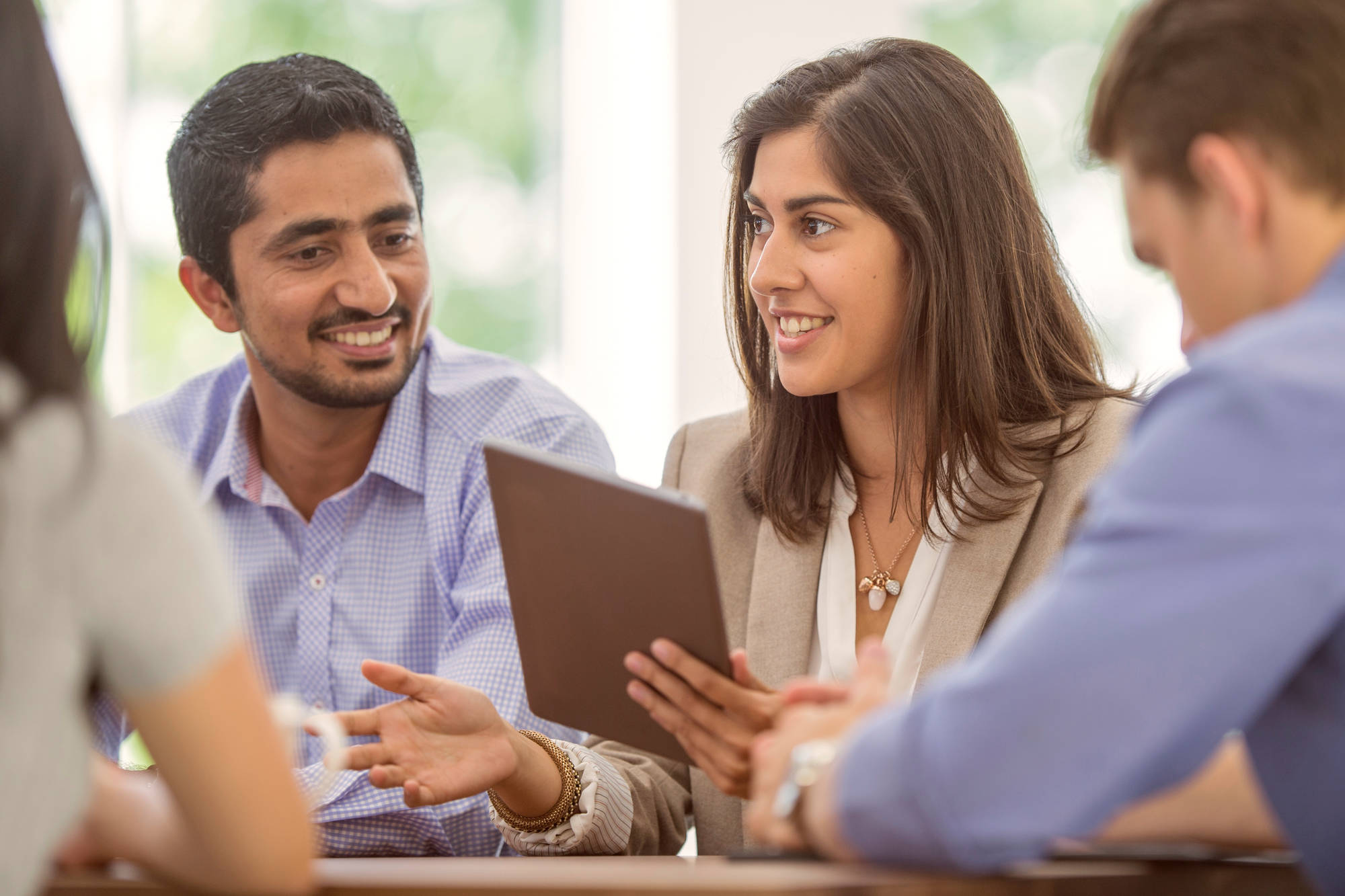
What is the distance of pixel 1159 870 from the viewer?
0.83 m

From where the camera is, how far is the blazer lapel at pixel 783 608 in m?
1.67

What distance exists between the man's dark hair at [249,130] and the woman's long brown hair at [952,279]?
66 cm

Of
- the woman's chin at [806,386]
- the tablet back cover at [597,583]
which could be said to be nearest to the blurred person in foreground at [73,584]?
the tablet back cover at [597,583]

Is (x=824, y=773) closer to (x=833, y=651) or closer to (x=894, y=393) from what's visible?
(x=833, y=651)

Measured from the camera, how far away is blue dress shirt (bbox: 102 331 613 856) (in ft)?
5.92

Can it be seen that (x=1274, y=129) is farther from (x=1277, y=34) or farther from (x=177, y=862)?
(x=177, y=862)

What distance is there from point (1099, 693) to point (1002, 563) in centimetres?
92

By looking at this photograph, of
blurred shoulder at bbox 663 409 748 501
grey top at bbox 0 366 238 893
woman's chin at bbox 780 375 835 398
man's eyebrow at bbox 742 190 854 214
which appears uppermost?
man's eyebrow at bbox 742 190 854 214

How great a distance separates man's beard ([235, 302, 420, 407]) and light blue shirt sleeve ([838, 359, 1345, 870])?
141 centimetres

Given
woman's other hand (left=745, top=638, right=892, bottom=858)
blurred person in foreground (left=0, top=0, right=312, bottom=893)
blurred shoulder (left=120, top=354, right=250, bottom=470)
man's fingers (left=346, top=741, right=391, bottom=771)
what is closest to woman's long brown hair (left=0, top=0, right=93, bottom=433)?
blurred person in foreground (left=0, top=0, right=312, bottom=893)

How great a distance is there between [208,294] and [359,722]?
1.06 m

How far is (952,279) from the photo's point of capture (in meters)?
Result: 1.69

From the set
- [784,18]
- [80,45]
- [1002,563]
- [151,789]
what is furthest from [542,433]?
[80,45]

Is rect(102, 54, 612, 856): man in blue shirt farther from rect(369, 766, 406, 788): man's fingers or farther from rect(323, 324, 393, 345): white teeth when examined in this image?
rect(369, 766, 406, 788): man's fingers
